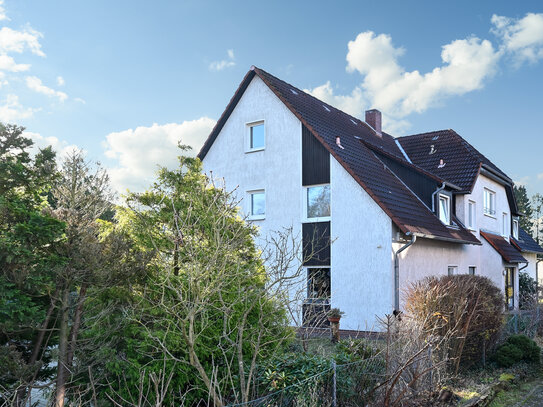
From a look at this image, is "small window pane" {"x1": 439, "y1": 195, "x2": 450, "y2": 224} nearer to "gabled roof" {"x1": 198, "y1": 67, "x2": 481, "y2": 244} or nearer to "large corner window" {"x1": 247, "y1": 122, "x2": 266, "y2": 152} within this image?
"gabled roof" {"x1": 198, "y1": 67, "x2": 481, "y2": 244}

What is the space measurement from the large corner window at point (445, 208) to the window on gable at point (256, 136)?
7.55 metres

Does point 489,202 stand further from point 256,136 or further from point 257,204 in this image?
point 256,136

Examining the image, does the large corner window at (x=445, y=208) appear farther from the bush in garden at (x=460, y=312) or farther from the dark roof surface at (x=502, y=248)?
the bush in garden at (x=460, y=312)

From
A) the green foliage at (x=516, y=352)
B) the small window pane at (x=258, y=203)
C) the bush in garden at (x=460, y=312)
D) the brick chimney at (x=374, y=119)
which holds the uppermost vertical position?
the brick chimney at (x=374, y=119)

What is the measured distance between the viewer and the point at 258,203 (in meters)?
18.5

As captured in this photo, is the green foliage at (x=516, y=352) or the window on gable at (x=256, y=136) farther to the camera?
the window on gable at (x=256, y=136)

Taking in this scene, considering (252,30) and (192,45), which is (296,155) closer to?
(252,30)

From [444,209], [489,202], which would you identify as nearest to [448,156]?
[489,202]

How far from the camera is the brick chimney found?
24.9m

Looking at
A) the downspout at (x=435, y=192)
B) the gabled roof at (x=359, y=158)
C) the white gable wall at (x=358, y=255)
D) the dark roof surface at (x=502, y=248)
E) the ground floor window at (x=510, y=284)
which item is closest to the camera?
the white gable wall at (x=358, y=255)

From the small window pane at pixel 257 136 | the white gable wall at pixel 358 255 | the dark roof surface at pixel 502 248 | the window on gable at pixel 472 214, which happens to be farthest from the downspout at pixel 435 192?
the small window pane at pixel 257 136

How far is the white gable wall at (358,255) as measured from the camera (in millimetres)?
14820

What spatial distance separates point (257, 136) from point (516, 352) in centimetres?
1183

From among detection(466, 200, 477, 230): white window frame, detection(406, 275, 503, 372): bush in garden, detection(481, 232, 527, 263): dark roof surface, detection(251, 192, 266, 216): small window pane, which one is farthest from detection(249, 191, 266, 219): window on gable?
detection(481, 232, 527, 263): dark roof surface
